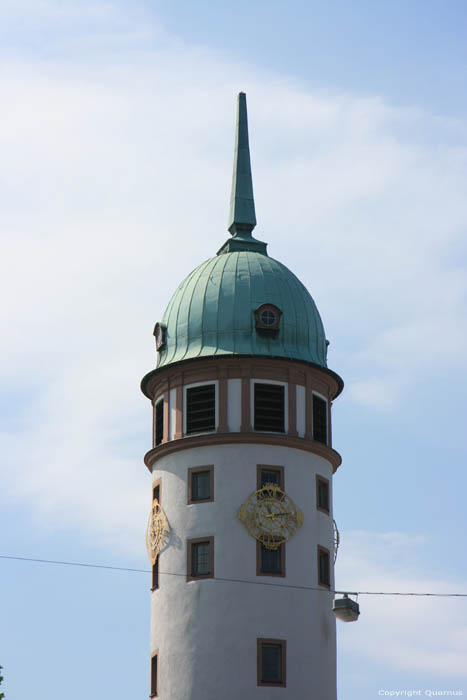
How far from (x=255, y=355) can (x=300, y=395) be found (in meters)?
3.67

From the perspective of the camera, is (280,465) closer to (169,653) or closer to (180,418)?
(180,418)

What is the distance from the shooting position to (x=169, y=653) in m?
86.0

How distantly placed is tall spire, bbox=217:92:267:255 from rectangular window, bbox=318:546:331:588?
63.5 feet

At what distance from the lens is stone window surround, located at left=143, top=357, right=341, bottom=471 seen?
8819 cm

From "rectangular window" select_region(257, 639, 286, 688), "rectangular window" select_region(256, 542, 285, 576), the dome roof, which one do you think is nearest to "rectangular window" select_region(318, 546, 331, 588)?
"rectangular window" select_region(256, 542, 285, 576)

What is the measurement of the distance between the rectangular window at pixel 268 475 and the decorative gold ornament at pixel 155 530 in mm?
5867

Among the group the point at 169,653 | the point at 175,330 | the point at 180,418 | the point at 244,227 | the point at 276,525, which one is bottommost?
the point at 169,653

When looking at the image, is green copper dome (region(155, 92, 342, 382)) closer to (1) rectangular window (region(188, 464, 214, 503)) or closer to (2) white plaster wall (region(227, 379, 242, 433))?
(2) white plaster wall (region(227, 379, 242, 433))

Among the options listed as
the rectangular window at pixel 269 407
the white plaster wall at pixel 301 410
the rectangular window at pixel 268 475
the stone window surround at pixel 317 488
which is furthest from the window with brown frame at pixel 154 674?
the white plaster wall at pixel 301 410

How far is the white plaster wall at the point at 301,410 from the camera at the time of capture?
89.6 meters

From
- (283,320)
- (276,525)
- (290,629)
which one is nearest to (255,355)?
(283,320)

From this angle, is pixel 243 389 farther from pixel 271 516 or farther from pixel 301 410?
pixel 271 516

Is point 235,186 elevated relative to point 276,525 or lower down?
elevated

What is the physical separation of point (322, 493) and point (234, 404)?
7.41 meters
